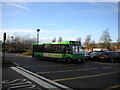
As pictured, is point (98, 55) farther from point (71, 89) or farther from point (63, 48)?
point (71, 89)

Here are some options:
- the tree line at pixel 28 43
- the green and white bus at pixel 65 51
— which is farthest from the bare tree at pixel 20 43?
the green and white bus at pixel 65 51

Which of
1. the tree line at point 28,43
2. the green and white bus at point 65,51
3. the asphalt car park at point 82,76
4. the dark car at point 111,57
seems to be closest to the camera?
the asphalt car park at point 82,76

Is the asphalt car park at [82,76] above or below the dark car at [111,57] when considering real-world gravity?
below

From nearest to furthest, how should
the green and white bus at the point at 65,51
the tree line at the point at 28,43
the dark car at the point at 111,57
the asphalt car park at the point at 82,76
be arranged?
the asphalt car park at the point at 82,76 → the green and white bus at the point at 65,51 → the dark car at the point at 111,57 → the tree line at the point at 28,43

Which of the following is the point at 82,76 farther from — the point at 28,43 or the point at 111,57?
the point at 28,43

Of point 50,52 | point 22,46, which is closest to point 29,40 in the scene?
point 22,46

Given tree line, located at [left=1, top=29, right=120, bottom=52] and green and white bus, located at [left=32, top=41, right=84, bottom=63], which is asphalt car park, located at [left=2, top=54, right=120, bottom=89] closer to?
green and white bus, located at [left=32, top=41, right=84, bottom=63]

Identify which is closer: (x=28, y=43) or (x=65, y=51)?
(x=65, y=51)

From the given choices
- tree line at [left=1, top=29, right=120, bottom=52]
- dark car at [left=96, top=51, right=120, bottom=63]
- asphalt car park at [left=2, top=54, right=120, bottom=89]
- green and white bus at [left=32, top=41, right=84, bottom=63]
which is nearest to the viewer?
asphalt car park at [left=2, top=54, right=120, bottom=89]

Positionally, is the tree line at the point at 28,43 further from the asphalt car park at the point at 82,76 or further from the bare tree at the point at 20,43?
the asphalt car park at the point at 82,76

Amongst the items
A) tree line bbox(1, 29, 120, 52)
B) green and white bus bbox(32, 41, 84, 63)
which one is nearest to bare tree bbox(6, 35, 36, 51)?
tree line bbox(1, 29, 120, 52)

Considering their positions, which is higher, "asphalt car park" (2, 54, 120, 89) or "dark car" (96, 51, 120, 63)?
"dark car" (96, 51, 120, 63)

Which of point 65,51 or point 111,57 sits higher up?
point 65,51

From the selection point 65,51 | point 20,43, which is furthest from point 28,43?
point 65,51
